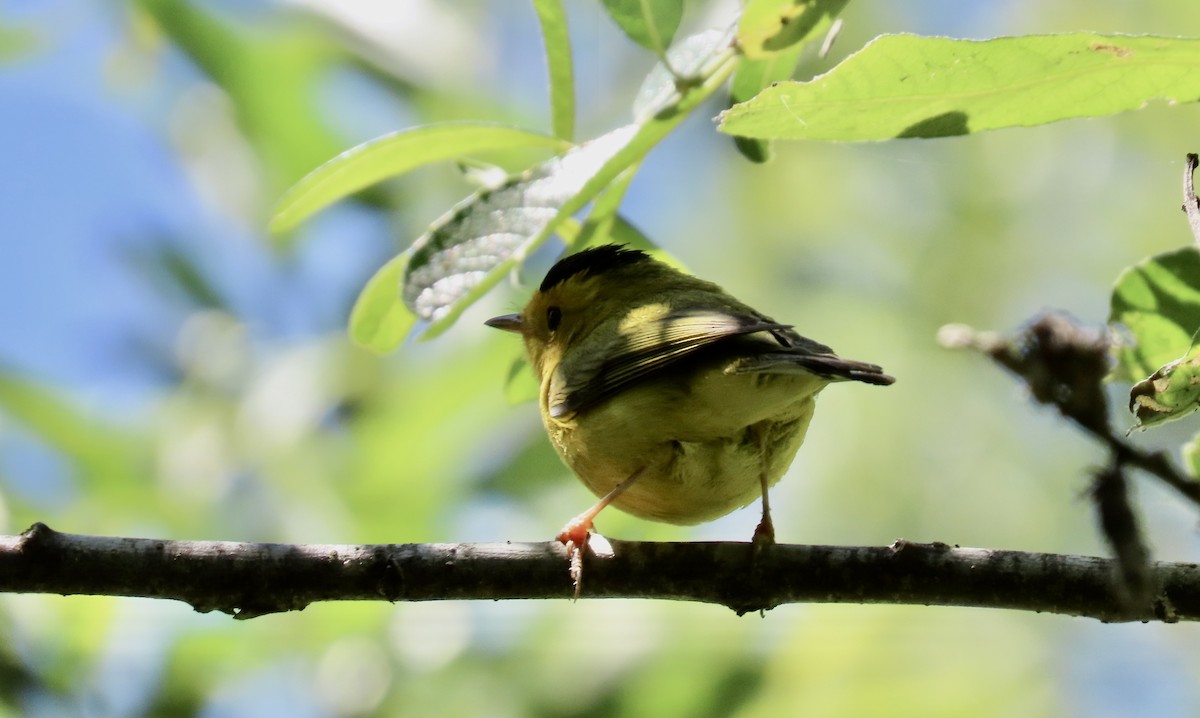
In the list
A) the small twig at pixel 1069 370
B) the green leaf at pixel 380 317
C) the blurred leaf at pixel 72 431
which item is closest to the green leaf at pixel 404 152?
the green leaf at pixel 380 317

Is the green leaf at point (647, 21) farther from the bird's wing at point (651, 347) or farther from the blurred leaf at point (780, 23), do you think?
the bird's wing at point (651, 347)

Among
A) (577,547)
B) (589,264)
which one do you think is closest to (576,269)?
(589,264)

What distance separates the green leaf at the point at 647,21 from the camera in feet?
7.74

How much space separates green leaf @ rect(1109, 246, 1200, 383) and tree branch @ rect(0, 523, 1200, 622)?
16.7 inches

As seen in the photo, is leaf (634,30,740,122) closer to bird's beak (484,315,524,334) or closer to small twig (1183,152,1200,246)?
small twig (1183,152,1200,246)

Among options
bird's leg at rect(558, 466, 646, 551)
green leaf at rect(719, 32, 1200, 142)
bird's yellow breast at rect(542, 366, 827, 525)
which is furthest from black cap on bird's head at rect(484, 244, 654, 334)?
green leaf at rect(719, 32, 1200, 142)

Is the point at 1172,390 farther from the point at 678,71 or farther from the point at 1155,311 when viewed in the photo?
the point at 678,71

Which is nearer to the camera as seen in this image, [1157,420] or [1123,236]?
[1157,420]

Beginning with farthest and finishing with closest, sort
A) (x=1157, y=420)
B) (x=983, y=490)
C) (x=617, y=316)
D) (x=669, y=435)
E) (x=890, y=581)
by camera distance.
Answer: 1. (x=983, y=490)
2. (x=617, y=316)
3. (x=669, y=435)
4. (x=890, y=581)
5. (x=1157, y=420)

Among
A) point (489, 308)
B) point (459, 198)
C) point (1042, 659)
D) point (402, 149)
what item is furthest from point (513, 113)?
point (1042, 659)

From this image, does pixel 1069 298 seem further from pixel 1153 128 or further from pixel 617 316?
pixel 617 316

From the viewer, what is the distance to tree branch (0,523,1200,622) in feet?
7.98

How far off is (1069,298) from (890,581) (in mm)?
5993

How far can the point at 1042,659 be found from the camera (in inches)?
267
